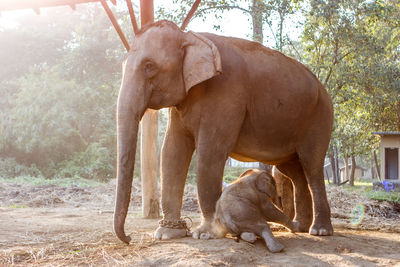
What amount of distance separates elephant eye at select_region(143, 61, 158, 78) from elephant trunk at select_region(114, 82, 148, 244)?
8.5 inches

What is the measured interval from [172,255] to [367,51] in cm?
1000

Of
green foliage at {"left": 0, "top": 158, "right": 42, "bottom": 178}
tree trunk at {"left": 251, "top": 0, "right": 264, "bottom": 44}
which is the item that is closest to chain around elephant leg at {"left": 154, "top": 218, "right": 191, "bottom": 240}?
tree trunk at {"left": 251, "top": 0, "right": 264, "bottom": 44}

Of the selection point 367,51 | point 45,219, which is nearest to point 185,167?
point 45,219

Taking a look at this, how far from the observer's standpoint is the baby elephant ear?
445cm

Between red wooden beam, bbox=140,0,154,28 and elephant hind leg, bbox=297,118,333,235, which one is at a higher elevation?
red wooden beam, bbox=140,0,154,28

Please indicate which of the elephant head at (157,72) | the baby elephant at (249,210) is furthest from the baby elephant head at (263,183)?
the elephant head at (157,72)

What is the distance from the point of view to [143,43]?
4.43 meters

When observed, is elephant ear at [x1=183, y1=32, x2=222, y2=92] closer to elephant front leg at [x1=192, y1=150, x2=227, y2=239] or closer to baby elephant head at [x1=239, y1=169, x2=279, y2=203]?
elephant front leg at [x1=192, y1=150, x2=227, y2=239]

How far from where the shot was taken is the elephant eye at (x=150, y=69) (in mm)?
4367

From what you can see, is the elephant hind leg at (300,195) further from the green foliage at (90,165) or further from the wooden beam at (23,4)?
the green foliage at (90,165)

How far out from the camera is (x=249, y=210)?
13.8 feet

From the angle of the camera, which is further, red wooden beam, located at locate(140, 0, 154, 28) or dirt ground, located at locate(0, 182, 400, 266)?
red wooden beam, located at locate(140, 0, 154, 28)

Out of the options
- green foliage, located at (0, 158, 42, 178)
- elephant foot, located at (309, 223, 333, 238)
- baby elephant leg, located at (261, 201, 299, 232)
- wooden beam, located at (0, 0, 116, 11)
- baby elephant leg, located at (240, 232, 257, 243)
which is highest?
wooden beam, located at (0, 0, 116, 11)

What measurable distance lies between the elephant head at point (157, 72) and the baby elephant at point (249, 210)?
0.92 m
